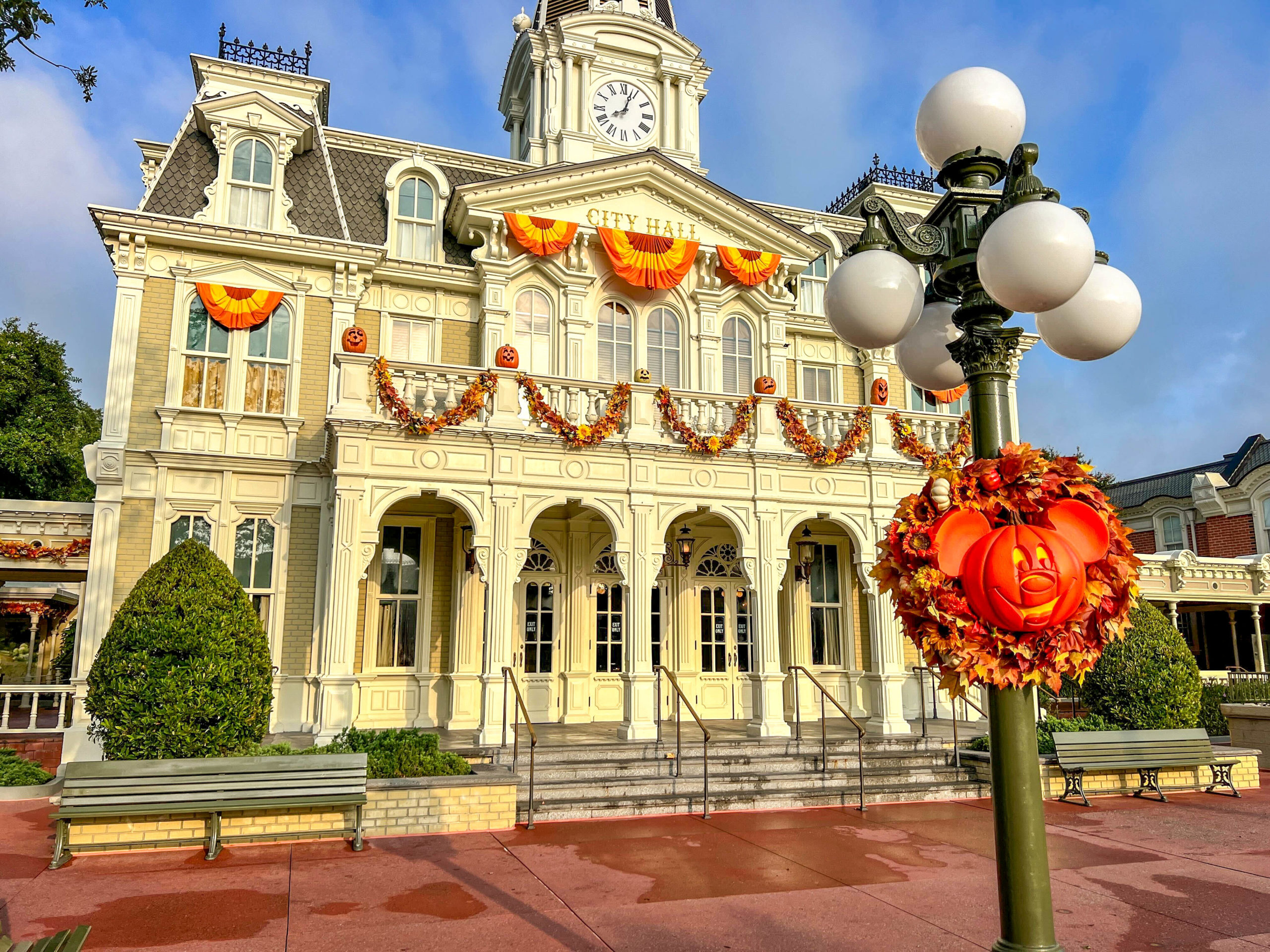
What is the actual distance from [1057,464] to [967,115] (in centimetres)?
167

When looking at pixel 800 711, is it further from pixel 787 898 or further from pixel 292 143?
pixel 292 143

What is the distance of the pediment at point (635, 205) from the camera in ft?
58.0

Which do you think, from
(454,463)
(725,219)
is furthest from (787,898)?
(725,219)

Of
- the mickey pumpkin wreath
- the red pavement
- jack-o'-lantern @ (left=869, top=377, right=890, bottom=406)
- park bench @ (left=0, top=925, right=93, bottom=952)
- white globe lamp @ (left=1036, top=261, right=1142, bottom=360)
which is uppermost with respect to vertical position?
jack-o'-lantern @ (left=869, top=377, right=890, bottom=406)

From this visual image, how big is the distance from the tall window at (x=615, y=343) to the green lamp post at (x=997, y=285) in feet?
45.1

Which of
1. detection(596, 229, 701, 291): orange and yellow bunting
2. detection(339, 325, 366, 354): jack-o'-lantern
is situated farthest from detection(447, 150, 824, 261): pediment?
detection(339, 325, 366, 354): jack-o'-lantern

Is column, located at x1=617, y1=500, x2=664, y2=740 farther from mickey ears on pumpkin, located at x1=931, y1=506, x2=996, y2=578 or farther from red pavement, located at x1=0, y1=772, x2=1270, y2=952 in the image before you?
mickey ears on pumpkin, located at x1=931, y1=506, x2=996, y2=578

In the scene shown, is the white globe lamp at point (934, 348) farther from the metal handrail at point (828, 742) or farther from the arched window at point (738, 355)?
the arched window at point (738, 355)

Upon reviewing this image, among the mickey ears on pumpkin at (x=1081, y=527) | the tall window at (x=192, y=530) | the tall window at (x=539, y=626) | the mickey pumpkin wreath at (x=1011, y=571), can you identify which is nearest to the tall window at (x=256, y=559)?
the tall window at (x=192, y=530)

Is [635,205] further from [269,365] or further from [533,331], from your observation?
[269,365]

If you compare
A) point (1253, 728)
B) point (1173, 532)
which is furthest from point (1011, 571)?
point (1173, 532)

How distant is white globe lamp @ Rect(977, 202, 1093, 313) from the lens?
3.57 metres

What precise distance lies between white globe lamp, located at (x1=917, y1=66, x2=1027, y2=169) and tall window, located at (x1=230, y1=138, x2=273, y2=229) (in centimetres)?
1555

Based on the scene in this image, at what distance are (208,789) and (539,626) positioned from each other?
825 centimetres
